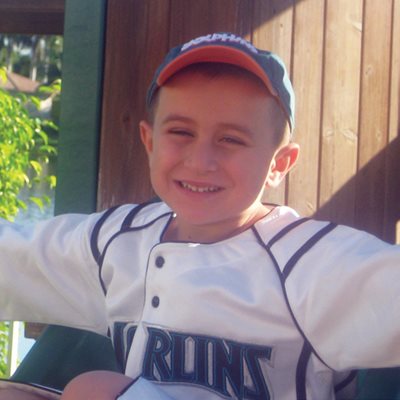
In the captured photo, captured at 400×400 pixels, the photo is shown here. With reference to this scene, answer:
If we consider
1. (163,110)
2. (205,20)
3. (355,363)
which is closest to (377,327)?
(355,363)

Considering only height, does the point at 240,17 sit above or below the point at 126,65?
above

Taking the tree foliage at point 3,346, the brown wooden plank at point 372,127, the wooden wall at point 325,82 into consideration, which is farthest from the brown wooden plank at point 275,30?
the tree foliage at point 3,346

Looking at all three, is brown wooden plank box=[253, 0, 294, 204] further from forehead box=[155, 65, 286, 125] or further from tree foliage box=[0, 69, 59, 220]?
tree foliage box=[0, 69, 59, 220]

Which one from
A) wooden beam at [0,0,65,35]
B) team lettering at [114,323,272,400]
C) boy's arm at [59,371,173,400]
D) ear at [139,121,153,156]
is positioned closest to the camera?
boy's arm at [59,371,173,400]

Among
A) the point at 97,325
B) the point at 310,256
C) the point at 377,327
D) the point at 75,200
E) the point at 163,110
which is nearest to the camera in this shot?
the point at 377,327

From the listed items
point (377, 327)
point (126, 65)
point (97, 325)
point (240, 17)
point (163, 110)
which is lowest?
point (97, 325)

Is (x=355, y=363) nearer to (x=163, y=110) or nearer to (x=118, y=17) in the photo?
(x=163, y=110)

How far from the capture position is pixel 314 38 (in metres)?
3.06

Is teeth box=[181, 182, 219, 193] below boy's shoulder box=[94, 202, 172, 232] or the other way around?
the other way around

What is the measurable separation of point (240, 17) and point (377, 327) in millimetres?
1801

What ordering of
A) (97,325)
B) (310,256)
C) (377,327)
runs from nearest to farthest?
(377,327)
(310,256)
(97,325)

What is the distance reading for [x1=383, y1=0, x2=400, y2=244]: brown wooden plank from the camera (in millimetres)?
3062

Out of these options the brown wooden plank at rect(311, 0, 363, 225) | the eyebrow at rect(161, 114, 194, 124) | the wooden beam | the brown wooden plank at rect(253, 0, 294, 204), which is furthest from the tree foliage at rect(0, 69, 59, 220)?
the eyebrow at rect(161, 114, 194, 124)

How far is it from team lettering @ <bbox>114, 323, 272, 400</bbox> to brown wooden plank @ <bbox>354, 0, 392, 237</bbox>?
150cm
